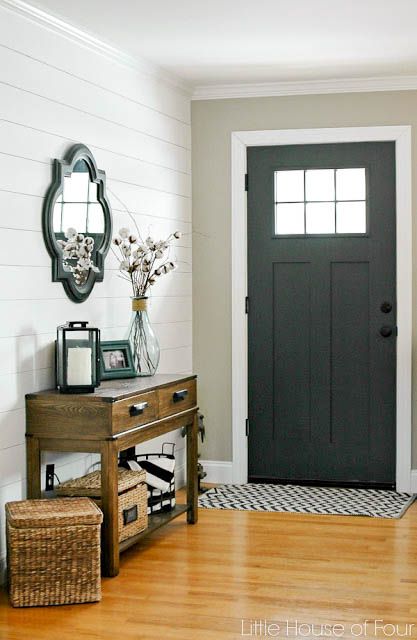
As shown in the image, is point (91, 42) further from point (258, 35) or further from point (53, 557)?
point (53, 557)

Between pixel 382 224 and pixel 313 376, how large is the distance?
1.01m

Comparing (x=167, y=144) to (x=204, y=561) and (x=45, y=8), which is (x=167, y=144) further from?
(x=204, y=561)

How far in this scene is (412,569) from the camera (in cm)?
427

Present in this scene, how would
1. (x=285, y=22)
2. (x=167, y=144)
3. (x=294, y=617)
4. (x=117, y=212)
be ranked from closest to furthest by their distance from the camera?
(x=294, y=617)
(x=285, y=22)
(x=117, y=212)
(x=167, y=144)

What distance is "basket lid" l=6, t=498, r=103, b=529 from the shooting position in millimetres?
3770

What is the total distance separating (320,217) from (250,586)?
2648mm

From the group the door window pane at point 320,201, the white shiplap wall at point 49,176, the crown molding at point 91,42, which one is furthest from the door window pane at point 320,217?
the crown molding at point 91,42

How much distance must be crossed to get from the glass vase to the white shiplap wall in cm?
18

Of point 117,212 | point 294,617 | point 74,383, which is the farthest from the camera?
point 117,212

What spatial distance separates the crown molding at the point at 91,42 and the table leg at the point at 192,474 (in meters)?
1.92

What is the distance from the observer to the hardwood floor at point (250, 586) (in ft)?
11.6

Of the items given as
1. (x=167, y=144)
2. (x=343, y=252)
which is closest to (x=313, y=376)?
(x=343, y=252)

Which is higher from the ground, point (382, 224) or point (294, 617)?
point (382, 224)

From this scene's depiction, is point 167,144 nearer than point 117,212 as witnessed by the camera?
No
